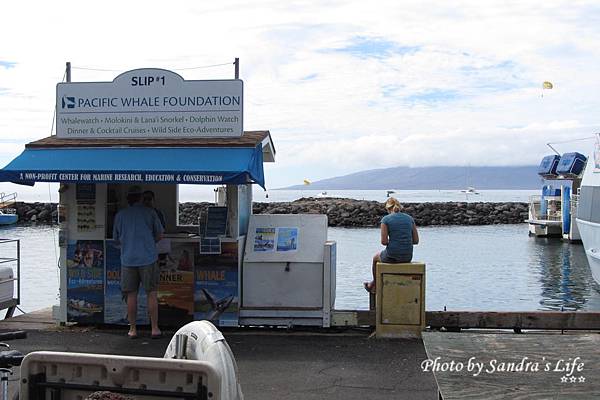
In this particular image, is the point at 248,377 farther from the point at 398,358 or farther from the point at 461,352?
the point at 461,352

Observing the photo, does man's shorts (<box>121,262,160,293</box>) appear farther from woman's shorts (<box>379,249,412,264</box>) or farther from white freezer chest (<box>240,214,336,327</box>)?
Answer: woman's shorts (<box>379,249,412,264</box>)

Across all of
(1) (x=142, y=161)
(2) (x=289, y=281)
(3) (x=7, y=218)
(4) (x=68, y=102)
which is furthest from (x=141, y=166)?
(3) (x=7, y=218)

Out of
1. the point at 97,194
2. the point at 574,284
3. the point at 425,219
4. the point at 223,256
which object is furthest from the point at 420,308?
the point at 425,219

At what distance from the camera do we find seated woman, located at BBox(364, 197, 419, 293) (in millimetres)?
9359

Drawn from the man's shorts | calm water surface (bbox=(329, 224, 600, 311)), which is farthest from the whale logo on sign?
calm water surface (bbox=(329, 224, 600, 311))

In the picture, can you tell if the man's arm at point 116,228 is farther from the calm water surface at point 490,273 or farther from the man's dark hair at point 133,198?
the calm water surface at point 490,273

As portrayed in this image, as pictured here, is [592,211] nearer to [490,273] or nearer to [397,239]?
[490,273]

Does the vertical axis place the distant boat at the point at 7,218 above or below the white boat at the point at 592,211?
below

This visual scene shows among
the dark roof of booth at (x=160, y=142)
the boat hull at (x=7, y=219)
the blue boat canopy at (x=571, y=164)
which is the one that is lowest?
the boat hull at (x=7, y=219)

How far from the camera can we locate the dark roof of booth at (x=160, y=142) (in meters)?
9.48

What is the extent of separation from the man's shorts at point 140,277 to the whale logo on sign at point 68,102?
2.33 meters

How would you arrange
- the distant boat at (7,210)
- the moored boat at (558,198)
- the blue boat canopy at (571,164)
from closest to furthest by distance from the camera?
the blue boat canopy at (571,164), the moored boat at (558,198), the distant boat at (7,210)

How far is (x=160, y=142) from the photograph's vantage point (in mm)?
9617

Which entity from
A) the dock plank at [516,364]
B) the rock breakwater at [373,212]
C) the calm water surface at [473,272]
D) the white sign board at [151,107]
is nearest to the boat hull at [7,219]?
the rock breakwater at [373,212]
